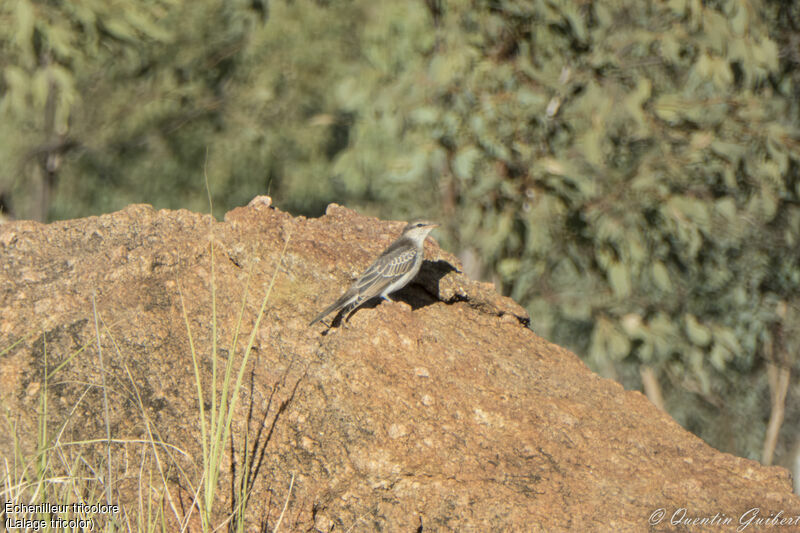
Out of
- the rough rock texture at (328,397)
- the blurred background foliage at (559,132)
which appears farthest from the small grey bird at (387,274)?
the blurred background foliage at (559,132)

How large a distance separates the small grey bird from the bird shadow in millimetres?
133

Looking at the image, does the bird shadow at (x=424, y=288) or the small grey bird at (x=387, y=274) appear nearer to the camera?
the small grey bird at (x=387, y=274)

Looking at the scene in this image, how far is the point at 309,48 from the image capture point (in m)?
10.4

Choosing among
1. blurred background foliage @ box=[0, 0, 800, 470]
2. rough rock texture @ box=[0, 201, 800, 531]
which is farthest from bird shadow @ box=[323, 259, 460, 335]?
blurred background foliage @ box=[0, 0, 800, 470]

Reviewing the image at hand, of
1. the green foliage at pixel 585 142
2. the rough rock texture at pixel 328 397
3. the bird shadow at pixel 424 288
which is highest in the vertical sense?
the green foliage at pixel 585 142

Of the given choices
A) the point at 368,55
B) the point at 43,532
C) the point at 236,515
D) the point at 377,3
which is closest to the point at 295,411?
the point at 236,515

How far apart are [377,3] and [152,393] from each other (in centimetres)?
525

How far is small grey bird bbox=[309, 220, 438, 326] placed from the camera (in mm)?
4766

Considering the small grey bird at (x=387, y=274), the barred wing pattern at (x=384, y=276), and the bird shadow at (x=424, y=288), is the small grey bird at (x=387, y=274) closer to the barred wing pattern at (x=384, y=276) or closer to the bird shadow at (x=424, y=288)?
the barred wing pattern at (x=384, y=276)

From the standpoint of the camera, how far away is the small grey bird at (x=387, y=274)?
15.6 ft

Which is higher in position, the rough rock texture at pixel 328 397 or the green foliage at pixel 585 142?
the green foliage at pixel 585 142

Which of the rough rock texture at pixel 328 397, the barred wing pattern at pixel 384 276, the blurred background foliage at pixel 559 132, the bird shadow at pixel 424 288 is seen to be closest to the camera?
the rough rock texture at pixel 328 397

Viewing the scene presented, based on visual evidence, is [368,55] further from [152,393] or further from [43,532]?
[43,532]

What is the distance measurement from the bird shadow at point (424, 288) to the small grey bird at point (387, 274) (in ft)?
0.44
